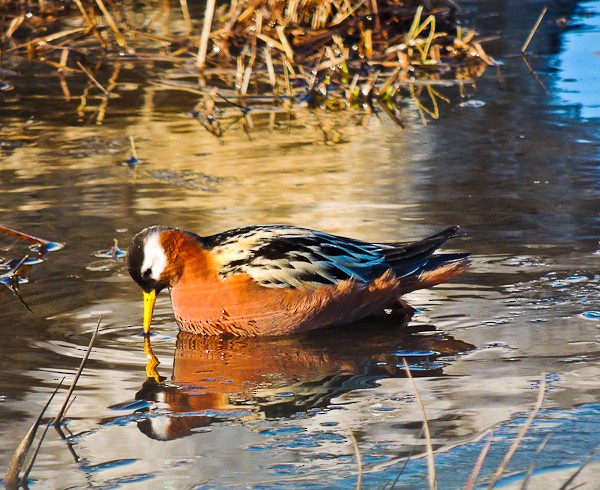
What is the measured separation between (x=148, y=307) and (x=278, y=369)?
964mm

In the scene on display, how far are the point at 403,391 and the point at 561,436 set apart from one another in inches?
37.0

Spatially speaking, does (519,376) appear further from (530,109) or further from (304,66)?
(304,66)

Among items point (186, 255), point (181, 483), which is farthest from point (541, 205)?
point (181, 483)

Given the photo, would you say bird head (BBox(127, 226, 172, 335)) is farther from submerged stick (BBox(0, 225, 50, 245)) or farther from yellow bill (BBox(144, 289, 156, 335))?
submerged stick (BBox(0, 225, 50, 245))

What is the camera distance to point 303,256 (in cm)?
672

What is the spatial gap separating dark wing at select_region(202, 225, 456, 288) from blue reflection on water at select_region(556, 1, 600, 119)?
4.37m

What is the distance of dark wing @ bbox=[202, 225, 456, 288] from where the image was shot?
261 inches

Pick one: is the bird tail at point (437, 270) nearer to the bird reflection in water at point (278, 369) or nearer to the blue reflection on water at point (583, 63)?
the bird reflection in water at point (278, 369)

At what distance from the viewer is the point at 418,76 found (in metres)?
12.6

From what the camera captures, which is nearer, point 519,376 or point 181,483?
point 181,483

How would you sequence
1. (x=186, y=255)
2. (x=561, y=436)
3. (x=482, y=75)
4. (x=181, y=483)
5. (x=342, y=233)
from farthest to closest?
(x=482, y=75) → (x=342, y=233) → (x=186, y=255) → (x=561, y=436) → (x=181, y=483)

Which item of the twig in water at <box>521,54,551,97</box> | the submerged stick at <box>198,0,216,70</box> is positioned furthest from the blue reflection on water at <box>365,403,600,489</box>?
the submerged stick at <box>198,0,216,70</box>

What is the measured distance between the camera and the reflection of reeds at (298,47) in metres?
12.1

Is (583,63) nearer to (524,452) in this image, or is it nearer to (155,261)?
(155,261)
